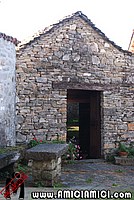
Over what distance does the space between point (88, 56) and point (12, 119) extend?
123 inches

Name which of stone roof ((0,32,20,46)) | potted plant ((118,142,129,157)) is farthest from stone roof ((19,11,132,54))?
potted plant ((118,142,129,157))

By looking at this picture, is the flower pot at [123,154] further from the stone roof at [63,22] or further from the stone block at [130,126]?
the stone roof at [63,22]

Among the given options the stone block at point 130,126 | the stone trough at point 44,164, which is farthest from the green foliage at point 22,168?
the stone block at point 130,126

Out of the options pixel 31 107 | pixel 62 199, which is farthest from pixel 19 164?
pixel 62 199

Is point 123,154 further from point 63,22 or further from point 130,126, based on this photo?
point 63,22

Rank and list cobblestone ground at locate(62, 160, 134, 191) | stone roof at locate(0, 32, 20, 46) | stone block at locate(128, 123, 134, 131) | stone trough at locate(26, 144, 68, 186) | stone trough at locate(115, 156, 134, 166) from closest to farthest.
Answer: stone trough at locate(26, 144, 68, 186)
cobblestone ground at locate(62, 160, 134, 191)
stone roof at locate(0, 32, 20, 46)
stone trough at locate(115, 156, 134, 166)
stone block at locate(128, 123, 134, 131)

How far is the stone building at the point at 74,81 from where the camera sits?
8320mm

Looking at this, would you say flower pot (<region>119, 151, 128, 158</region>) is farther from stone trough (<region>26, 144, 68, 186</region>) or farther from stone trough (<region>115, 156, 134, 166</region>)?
stone trough (<region>26, 144, 68, 186</region>)

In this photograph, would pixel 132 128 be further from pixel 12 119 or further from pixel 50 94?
pixel 12 119

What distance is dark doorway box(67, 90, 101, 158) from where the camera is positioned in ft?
31.1

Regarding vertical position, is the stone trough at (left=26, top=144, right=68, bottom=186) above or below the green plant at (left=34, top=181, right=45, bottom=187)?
above

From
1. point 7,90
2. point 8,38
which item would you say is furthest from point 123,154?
point 8,38

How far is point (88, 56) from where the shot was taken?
9031 mm

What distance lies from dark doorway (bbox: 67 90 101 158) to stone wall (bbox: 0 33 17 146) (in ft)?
9.50
